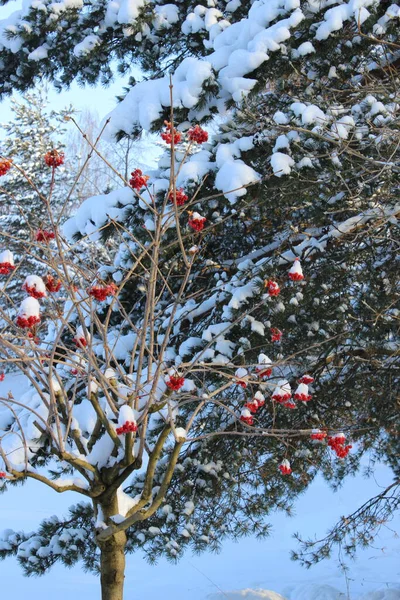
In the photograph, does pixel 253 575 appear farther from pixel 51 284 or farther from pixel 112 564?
pixel 51 284

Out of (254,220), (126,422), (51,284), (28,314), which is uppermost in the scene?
(254,220)

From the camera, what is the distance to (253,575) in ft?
26.8

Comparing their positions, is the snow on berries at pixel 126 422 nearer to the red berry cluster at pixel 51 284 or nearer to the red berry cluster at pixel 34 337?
the red berry cluster at pixel 34 337

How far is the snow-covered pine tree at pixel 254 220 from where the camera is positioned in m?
4.25

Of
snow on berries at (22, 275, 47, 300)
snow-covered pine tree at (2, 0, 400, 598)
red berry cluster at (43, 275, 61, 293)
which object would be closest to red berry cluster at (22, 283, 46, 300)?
snow on berries at (22, 275, 47, 300)

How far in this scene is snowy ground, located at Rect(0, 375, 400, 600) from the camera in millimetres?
7164

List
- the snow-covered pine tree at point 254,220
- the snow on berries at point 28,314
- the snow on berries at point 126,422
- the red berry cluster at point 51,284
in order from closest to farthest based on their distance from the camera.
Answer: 1. the snow on berries at point 28,314
2. the snow on berries at point 126,422
3. the red berry cluster at point 51,284
4. the snow-covered pine tree at point 254,220

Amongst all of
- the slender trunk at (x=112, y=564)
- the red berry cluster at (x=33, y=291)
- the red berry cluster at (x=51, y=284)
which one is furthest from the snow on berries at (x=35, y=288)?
the slender trunk at (x=112, y=564)

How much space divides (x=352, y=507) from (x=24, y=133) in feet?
36.0

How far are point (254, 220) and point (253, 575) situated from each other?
5029mm

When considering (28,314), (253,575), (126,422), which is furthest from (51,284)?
(253,575)

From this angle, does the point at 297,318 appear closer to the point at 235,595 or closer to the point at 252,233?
the point at 252,233

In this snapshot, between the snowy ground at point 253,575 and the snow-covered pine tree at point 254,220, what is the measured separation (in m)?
1.75

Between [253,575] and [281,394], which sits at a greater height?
[253,575]
